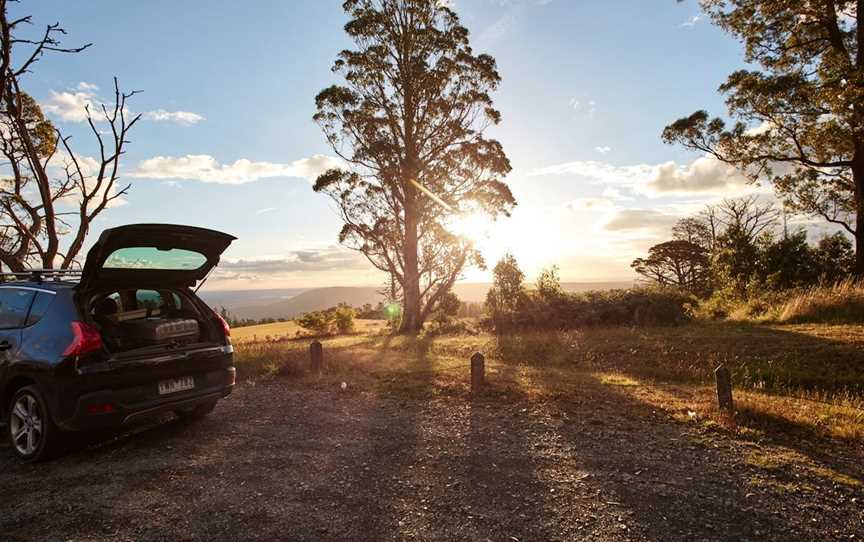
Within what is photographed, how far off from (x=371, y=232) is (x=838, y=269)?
65.4 feet

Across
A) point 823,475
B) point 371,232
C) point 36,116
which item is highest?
point 36,116

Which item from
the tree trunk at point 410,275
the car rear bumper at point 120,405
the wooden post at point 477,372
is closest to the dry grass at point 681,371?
the wooden post at point 477,372

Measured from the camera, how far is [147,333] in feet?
17.3

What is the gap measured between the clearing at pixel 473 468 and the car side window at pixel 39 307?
1435 mm

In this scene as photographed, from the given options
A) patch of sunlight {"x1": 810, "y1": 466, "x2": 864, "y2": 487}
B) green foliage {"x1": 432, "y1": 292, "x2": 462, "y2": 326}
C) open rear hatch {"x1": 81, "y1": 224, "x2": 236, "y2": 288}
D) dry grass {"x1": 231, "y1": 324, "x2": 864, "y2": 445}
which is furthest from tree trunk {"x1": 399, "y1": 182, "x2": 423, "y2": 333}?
patch of sunlight {"x1": 810, "y1": 466, "x2": 864, "y2": 487}

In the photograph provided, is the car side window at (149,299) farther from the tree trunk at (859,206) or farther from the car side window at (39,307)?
the tree trunk at (859,206)

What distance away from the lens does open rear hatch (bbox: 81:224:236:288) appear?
491cm

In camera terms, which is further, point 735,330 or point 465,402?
point 735,330

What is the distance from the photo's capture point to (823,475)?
4246 mm

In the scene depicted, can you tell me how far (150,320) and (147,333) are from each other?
207mm

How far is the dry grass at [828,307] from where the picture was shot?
42.3 feet

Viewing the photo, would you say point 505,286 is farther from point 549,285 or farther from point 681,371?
point 681,371

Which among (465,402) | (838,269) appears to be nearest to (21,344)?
(465,402)

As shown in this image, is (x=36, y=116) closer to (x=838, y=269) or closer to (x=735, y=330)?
(x=735, y=330)
